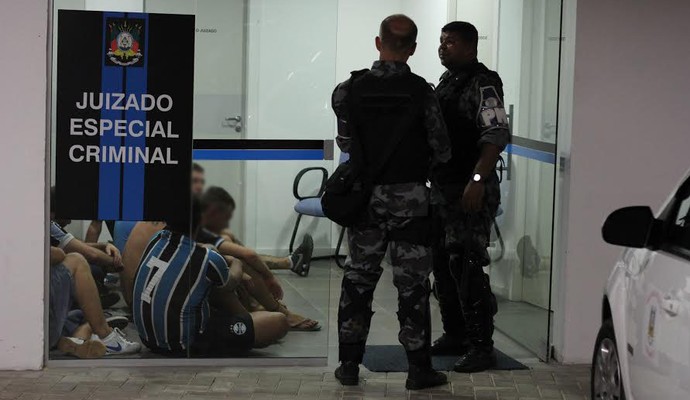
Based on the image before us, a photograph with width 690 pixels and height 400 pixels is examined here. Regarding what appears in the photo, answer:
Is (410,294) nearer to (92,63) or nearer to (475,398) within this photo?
(475,398)

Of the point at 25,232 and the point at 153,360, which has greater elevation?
the point at 25,232

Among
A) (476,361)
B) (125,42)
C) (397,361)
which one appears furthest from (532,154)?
(125,42)

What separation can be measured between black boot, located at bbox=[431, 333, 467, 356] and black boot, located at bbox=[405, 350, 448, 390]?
0.77 meters

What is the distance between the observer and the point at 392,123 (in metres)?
5.73

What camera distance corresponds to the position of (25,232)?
19.9 feet

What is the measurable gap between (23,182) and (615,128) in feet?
10.2

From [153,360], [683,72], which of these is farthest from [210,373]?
[683,72]

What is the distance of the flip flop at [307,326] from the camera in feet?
20.7

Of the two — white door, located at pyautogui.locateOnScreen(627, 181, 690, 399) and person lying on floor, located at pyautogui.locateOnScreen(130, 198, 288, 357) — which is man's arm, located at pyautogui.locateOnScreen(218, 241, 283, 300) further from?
white door, located at pyautogui.locateOnScreen(627, 181, 690, 399)

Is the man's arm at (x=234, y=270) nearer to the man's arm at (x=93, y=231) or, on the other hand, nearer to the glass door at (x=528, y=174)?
the man's arm at (x=93, y=231)

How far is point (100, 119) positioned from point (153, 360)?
1284 millimetres

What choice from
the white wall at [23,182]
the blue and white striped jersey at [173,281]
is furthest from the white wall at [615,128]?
the white wall at [23,182]

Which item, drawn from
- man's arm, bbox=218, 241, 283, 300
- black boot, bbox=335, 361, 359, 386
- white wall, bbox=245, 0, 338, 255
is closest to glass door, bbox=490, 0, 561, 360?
black boot, bbox=335, 361, 359, 386

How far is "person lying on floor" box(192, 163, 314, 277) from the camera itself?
6148 millimetres
